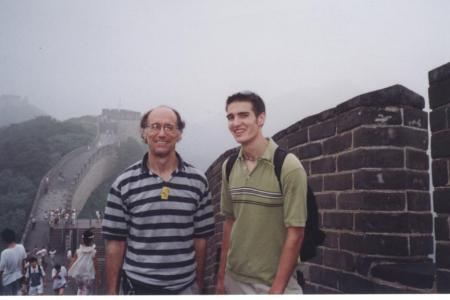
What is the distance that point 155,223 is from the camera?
77.2 inches

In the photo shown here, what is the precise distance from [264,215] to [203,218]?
52 cm

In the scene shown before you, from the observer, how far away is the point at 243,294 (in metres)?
1.86

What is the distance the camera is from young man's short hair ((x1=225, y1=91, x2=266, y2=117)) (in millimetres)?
1975

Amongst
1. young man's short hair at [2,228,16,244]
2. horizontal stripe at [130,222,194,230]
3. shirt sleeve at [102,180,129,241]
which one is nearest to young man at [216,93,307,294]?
horizontal stripe at [130,222,194,230]

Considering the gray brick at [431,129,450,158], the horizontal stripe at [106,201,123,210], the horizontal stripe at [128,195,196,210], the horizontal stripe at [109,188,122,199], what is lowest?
the horizontal stripe at [106,201,123,210]

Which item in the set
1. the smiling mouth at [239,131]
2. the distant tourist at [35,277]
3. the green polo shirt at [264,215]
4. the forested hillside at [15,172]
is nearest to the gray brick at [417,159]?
the green polo shirt at [264,215]

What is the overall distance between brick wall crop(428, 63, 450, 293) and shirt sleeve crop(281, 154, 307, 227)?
2.01 ft

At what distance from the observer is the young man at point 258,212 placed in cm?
168

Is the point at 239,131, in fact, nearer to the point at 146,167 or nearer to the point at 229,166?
the point at 229,166

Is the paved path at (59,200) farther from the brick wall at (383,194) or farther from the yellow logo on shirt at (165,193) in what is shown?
the brick wall at (383,194)

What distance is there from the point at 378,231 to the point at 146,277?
1.28 metres

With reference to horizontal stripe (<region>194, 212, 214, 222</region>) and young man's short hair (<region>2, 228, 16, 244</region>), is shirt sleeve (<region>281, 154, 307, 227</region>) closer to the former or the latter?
horizontal stripe (<region>194, 212, 214, 222</region>)
